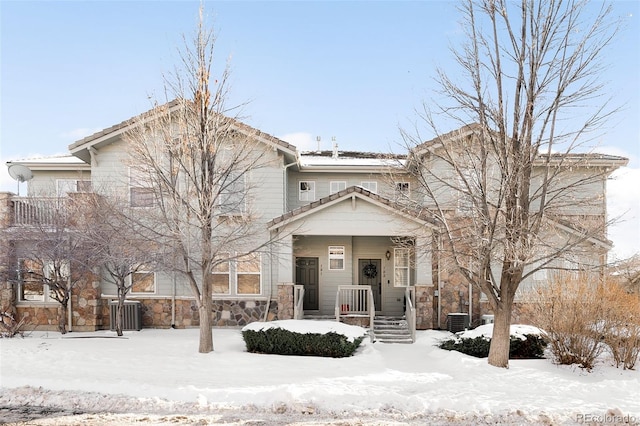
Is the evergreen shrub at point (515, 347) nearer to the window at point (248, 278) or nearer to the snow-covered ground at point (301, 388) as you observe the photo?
the snow-covered ground at point (301, 388)

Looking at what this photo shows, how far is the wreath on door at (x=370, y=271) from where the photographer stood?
17.6 meters

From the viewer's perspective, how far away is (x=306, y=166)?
686 inches

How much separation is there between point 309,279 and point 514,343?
833 centimetres

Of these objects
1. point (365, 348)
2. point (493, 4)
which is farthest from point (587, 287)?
point (493, 4)

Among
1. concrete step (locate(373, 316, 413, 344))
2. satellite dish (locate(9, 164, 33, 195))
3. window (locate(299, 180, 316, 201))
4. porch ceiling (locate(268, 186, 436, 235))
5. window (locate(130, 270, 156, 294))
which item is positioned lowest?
concrete step (locate(373, 316, 413, 344))

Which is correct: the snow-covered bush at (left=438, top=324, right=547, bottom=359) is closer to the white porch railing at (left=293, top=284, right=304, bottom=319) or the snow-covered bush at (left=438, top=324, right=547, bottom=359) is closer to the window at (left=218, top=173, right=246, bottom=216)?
the white porch railing at (left=293, top=284, right=304, bottom=319)

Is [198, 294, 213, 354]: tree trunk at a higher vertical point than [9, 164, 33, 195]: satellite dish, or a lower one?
lower

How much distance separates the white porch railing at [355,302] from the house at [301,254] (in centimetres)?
4

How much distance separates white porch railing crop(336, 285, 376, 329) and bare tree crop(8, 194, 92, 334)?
803 cm

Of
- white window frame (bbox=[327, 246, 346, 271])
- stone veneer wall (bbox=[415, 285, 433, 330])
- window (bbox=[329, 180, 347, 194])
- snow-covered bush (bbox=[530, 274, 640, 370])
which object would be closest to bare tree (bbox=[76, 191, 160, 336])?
white window frame (bbox=[327, 246, 346, 271])

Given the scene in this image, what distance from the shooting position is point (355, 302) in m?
15.7

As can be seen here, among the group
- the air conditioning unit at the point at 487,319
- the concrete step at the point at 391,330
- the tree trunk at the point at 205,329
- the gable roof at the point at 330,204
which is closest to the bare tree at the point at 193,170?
the tree trunk at the point at 205,329

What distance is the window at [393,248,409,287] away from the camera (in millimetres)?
17500

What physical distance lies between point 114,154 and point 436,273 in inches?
465
